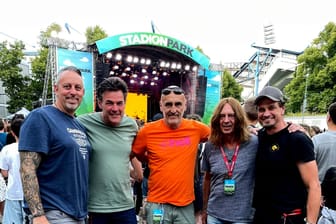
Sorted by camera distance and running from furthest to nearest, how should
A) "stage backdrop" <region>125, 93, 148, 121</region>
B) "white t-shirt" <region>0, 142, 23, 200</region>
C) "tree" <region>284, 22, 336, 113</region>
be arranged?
1. "tree" <region>284, 22, 336, 113</region>
2. "stage backdrop" <region>125, 93, 148, 121</region>
3. "white t-shirt" <region>0, 142, 23, 200</region>

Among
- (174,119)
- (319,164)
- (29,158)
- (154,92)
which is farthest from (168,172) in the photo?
(154,92)

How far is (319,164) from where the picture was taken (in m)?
4.11

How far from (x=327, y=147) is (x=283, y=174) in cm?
179

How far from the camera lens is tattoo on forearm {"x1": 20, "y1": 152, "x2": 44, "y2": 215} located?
2.23 meters

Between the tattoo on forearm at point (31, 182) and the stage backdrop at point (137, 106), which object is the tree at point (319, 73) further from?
the tattoo on forearm at point (31, 182)

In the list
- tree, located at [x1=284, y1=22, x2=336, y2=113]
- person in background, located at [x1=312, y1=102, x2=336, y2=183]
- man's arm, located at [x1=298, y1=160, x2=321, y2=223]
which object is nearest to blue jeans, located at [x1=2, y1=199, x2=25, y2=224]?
man's arm, located at [x1=298, y1=160, x2=321, y2=223]

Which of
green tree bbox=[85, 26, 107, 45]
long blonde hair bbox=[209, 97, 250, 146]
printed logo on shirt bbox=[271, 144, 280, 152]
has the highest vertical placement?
green tree bbox=[85, 26, 107, 45]

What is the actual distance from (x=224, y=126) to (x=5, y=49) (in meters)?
26.8

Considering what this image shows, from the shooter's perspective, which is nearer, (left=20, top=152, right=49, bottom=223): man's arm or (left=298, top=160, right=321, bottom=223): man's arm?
(left=20, top=152, right=49, bottom=223): man's arm

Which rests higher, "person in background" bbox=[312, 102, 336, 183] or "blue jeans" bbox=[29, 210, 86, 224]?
"person in background" bbox=[312, 102, 336, 183]

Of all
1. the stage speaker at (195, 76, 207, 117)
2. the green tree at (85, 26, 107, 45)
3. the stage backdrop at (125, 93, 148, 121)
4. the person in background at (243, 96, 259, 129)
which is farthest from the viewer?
the green tree at (85, 26, 107, 45)

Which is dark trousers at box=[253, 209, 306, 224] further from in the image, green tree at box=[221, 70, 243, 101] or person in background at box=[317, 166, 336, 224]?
green tree at box=[221, 70, 243, 101]

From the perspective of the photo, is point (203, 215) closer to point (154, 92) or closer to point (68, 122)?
Answer: point (68, 122)

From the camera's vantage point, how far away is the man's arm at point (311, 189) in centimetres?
249
